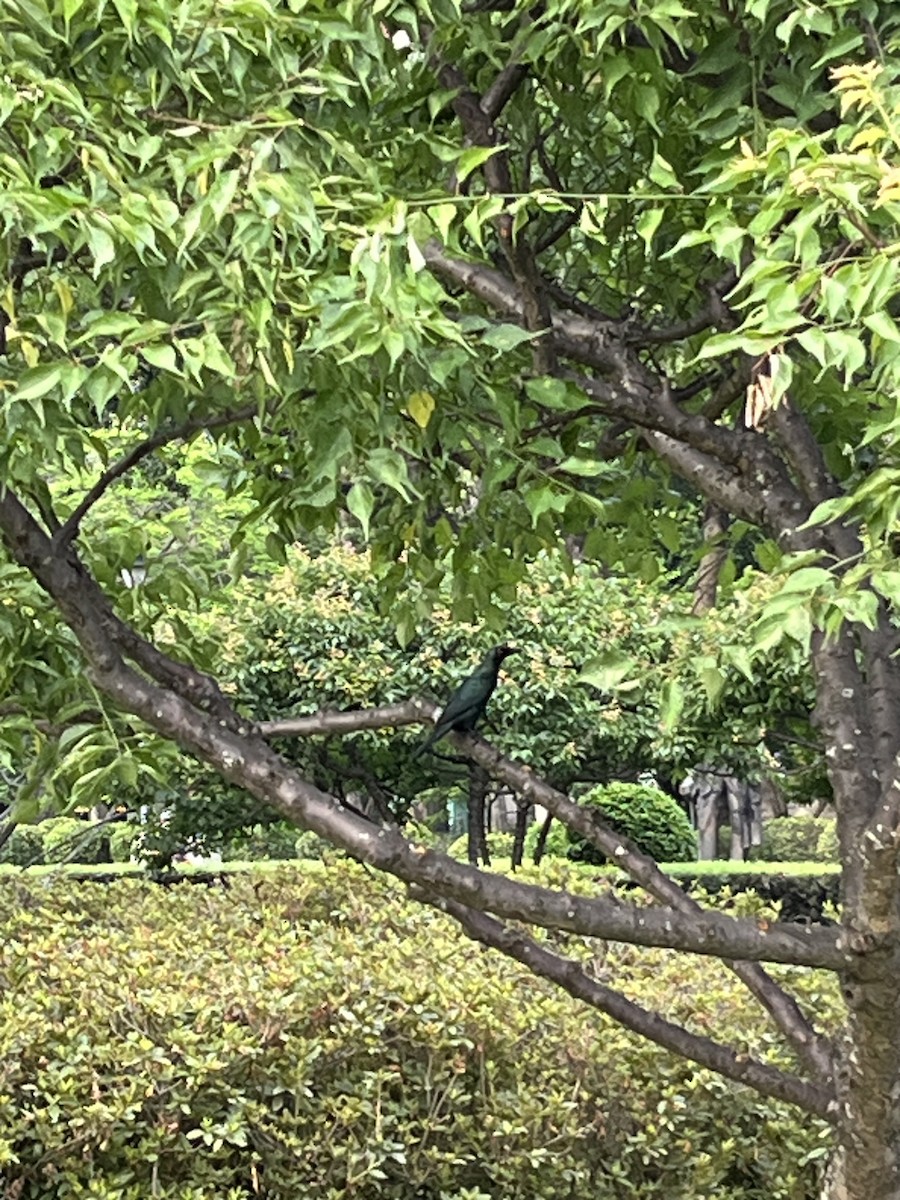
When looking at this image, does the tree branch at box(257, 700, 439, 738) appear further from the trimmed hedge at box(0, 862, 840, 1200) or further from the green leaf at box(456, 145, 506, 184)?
the trimmed hedge at box(0, 862, 840, 1200)

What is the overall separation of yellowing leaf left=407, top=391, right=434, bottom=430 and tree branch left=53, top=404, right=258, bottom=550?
0.37m

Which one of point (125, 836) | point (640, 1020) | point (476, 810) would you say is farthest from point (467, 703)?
point (125, 836)

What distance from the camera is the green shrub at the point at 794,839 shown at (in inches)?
818

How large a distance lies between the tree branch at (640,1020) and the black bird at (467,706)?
0.48 metres

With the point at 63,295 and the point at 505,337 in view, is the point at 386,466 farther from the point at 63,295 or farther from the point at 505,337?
the point at 63,295

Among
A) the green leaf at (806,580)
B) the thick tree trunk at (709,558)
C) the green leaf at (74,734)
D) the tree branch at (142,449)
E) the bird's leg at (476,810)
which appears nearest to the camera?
the green leaf at (806,580)

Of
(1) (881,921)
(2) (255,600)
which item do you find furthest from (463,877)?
(2) (255,600)

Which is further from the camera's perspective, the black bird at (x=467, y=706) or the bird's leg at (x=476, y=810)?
the bird's leg at (x=476, y=810)

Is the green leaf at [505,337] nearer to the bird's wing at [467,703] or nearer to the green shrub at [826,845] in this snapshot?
the bird's wing at [467,703]

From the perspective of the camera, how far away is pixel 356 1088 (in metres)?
3.78

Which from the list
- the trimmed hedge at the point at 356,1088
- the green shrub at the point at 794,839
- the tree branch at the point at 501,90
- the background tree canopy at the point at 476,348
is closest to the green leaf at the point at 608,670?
the background tree canopy at the point at 476,348

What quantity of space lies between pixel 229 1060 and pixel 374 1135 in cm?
44

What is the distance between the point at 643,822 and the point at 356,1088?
11.3 meters

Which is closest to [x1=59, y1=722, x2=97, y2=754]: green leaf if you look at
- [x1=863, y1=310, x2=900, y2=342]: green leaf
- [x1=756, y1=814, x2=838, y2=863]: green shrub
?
[x1=863, y1=310, x2=900, y2=342]: green leaf
